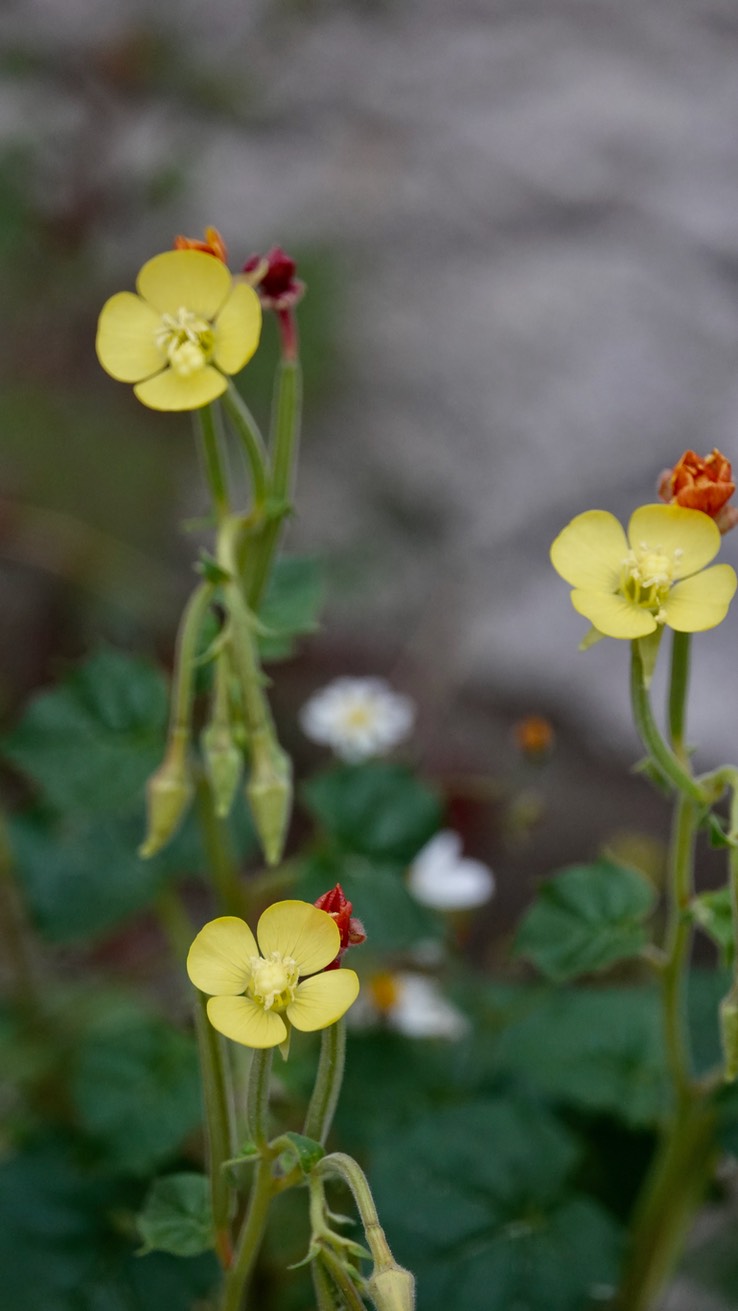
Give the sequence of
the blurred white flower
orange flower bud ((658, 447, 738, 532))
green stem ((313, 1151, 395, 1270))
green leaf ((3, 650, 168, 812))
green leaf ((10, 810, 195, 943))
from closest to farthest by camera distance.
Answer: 1. green stem ((313, 1151, 395, 1270))
2. orange flower bud ((658, 447, 738, 532))
3. green leaf ((3, 650, 168, 812))
4. green leaf ((10, 810, 195, 943))
5. the blurred white flower

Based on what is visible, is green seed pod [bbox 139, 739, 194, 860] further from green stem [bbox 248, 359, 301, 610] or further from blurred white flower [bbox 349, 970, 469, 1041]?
blurred white flower [bbox 349, 970, 469, 1041]

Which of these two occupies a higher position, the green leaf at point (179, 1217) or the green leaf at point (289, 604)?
the green leaf at point (289, 604)

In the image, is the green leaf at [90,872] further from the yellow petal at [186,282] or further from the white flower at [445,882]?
the yellow petal at [186,282]

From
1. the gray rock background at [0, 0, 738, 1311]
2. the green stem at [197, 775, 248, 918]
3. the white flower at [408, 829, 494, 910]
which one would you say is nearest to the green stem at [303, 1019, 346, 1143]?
the green stem at [197, 775, 248, 918]

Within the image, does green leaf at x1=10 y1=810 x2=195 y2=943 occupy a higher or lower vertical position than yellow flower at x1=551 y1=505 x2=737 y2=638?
lower

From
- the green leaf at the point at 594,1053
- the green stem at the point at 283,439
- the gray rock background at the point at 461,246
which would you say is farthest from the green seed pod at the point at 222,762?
the gray rock background at the point at 461,246

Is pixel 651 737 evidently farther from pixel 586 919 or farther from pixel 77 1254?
pixel 77 1254
